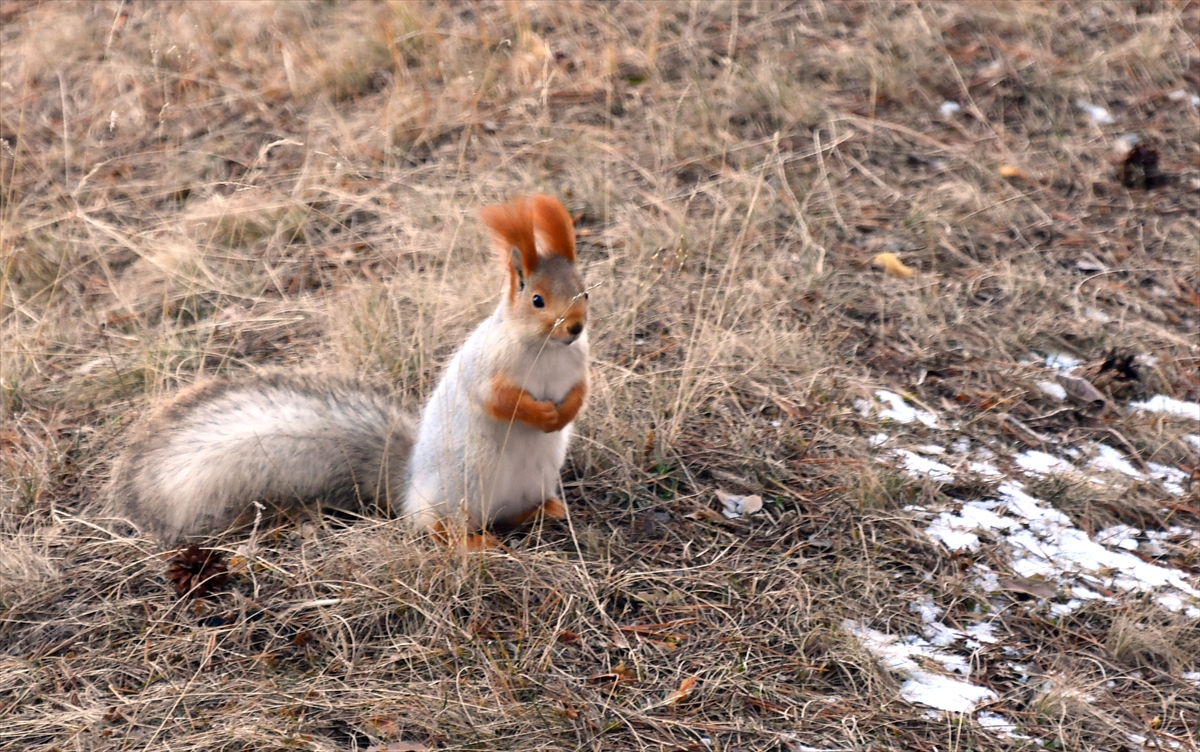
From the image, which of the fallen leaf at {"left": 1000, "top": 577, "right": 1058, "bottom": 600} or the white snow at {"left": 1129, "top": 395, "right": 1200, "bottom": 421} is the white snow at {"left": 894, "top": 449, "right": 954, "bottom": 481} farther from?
the white snow at {"left": 1129, "top": 395, "right": 1200, "bottom": 421}

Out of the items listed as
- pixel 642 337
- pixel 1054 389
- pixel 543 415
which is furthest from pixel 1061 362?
pixel 543 415

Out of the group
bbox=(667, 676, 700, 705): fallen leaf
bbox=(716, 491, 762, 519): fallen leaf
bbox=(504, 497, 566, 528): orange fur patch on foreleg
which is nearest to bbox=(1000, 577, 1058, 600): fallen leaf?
bbox=(716, 491, 762, 519): fallen leaf

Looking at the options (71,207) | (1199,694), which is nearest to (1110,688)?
(1199,694)

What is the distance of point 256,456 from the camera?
106 inches

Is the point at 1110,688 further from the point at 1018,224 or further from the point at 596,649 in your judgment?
the point at 1018,224

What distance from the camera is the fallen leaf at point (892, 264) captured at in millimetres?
3963

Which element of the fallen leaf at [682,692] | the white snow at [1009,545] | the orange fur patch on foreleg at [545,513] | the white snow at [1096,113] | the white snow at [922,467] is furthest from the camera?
the white snow at [1096,113]

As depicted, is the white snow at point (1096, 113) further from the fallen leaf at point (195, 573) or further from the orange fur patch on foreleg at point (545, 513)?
the fallen leaf at point (195, 573)

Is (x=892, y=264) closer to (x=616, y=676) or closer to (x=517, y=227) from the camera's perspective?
(x=517, y=227)

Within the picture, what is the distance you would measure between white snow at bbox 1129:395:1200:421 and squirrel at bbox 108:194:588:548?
1.79 meters

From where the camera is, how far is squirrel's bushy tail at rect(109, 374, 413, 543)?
2668 mm

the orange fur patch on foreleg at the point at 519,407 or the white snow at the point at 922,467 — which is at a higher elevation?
the orange fur patch on foreleg at the point at 519,407

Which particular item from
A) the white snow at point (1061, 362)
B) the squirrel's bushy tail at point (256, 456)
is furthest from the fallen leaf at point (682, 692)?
the white snow at point (1061, 362)

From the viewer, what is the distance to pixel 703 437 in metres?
3.21
